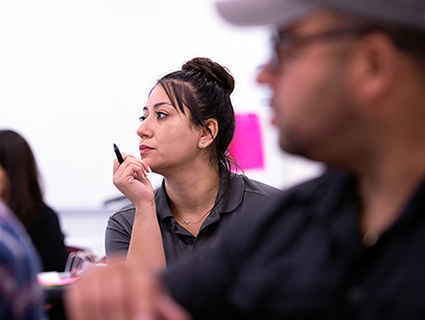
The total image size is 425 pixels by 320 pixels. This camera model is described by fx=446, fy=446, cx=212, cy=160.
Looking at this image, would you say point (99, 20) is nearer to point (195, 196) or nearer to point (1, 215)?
point (195, 196)

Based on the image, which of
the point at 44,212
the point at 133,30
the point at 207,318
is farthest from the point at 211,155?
the point at 133,30

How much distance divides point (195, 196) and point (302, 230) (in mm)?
1198

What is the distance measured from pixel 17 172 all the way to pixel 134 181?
0.74m

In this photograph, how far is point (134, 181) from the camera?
196cm

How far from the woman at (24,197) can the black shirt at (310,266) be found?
167 centimetres

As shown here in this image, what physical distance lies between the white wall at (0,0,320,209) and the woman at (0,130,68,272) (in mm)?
1229

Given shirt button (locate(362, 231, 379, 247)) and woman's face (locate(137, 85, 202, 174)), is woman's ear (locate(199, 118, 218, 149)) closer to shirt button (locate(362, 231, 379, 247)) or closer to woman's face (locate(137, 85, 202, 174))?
woman's face (locate(137, 85, 202, 174))

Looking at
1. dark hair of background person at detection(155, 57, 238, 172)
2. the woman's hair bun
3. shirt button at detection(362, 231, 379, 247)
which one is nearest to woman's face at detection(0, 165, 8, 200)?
dark hair of background person at detection(155, 57, 238, 172)

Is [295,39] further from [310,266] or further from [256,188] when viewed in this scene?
[256,188]

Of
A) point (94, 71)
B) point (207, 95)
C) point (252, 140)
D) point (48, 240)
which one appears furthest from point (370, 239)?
point (94, 71)

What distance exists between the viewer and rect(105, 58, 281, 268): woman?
1.80 metres

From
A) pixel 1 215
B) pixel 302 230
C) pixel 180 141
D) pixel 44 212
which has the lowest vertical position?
pixel 44 212

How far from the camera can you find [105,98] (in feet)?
11.6

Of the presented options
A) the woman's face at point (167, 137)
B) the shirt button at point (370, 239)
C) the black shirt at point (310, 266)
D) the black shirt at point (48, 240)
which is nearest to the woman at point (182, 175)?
the woman's face at point (167, 137)
